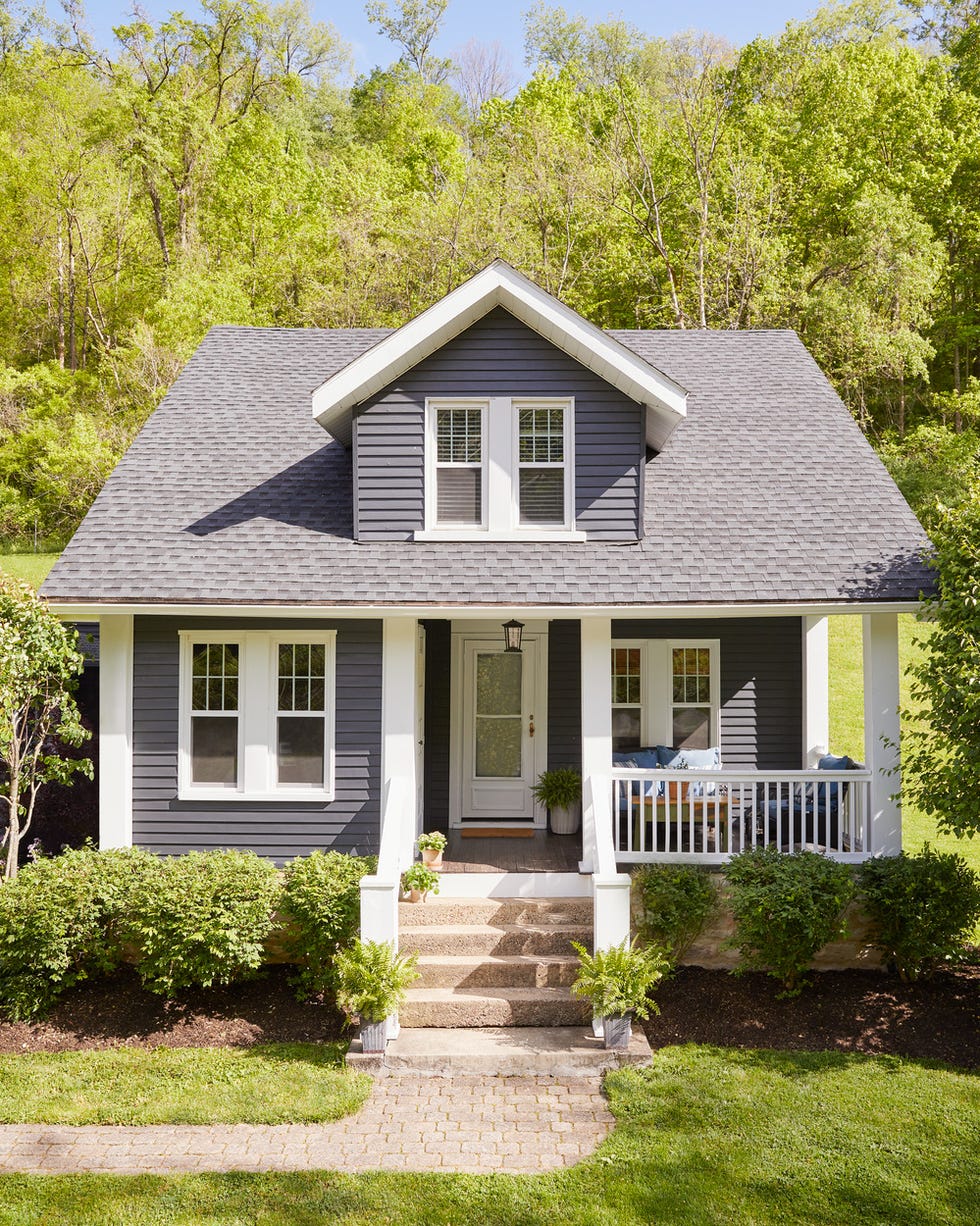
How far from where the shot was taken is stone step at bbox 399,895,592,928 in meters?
9.41

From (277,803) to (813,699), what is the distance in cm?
642

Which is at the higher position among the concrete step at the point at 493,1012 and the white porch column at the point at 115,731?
the white porch column at the point at 115,731

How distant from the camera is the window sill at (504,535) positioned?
35.0 ft

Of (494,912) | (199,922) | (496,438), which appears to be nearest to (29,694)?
(199,922)

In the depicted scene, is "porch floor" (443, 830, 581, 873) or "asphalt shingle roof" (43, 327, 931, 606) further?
"porch floor" (443, 830, 581, 873)

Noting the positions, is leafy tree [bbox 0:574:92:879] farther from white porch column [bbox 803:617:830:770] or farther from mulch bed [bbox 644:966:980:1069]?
white porch column [bbox 803:617:830:770]

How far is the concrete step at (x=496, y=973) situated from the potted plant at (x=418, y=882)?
771 millimetres

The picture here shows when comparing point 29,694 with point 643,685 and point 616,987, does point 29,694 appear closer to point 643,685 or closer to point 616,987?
point 616,987

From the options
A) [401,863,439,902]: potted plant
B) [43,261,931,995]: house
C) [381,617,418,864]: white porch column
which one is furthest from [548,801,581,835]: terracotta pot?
[401,863,439,902]: potted plant

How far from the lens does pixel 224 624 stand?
10.4 meters

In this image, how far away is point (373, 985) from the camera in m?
7.81

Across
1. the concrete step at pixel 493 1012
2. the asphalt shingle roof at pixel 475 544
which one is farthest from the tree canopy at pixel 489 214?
the concrete step at pixel 493 1012

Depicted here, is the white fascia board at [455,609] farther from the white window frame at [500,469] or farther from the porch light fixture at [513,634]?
the white window frame at [500,469]

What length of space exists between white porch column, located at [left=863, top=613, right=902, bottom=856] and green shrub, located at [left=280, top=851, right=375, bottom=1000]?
526 cm
